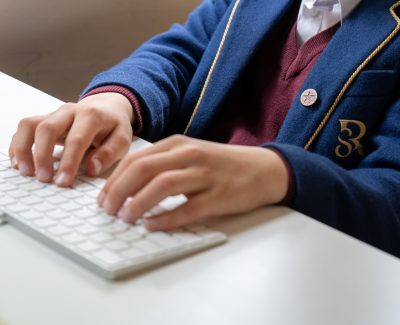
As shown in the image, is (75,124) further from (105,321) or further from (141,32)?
(141,32)

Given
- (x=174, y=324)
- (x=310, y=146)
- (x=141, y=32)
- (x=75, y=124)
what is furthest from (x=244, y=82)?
(x=174, y=324)

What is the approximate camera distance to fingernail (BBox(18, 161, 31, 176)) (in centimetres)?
59

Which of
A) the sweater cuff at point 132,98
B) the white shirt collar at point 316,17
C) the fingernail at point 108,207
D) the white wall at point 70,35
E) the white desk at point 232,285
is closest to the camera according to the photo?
the white desk at point 232,285

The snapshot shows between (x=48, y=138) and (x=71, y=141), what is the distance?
2 cm

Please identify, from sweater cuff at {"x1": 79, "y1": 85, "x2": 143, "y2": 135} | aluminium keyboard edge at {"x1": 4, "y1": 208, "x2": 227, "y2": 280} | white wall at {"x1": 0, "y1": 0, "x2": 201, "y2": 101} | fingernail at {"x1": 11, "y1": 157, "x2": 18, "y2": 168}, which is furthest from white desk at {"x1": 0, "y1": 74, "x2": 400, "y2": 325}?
white wall at {"x1": 0, "y1": 0, "x2": 201, "y2": 101}

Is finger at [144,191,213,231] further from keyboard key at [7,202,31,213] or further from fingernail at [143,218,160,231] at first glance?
keyboard key at [7,202,31,213]

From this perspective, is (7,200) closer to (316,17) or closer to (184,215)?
(184,215)

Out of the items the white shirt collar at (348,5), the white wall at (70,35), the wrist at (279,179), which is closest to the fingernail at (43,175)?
the wrist at (279,179)

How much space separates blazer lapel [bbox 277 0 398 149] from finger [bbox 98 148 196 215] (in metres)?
0.35

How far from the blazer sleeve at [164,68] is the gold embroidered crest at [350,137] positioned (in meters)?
0.25

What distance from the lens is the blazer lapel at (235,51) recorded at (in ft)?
3.06

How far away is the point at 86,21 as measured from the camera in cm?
126

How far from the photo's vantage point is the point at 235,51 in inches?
37.3

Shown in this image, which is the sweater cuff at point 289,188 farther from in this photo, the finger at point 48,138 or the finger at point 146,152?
the finger at point 48,138
